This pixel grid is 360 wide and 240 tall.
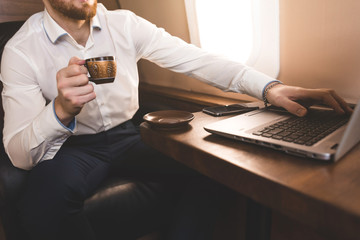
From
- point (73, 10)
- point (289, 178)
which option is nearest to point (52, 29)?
point (73, 10)

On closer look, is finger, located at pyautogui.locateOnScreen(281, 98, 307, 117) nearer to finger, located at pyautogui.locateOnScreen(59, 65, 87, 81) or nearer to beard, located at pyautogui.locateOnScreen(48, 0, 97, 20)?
finger, located at pyautogui.locateOnScreen(59, 65, 87, 81)

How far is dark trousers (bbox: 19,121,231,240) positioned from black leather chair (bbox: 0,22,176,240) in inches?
2.3

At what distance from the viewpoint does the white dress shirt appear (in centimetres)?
105

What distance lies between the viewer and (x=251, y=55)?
148 cm

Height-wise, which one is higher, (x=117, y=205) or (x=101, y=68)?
(x=101, y=68)

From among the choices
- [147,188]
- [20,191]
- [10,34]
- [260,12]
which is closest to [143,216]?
[147,188]

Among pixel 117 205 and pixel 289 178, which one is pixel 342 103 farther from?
pixel 117 205

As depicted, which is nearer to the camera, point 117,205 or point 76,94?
point 76,94

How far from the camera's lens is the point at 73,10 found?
1.26 metres

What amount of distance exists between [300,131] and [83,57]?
1110 millimetres

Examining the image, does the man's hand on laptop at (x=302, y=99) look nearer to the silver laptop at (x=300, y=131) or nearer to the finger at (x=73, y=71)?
the silver laptop at (x=300, y=131)

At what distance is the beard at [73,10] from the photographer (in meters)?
1.25

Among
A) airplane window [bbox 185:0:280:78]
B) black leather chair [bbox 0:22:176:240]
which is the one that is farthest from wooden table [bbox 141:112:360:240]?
airplane window [bbox 185:0:280:78]

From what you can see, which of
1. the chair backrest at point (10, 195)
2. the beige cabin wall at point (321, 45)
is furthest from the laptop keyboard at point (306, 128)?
the chair backrest at point (10, 195)
